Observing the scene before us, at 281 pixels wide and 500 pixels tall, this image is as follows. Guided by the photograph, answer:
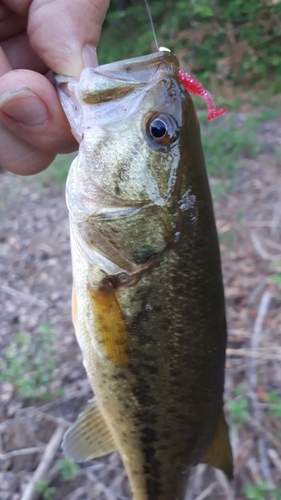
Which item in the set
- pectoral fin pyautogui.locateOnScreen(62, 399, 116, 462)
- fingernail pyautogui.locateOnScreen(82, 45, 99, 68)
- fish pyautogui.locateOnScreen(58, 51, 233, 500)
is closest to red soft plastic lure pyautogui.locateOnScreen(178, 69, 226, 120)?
fish pyautogui.locateOnScreen(58, 51, 233, 500)

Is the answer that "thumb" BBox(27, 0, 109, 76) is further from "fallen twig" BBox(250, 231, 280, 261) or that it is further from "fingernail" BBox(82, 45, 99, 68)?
"fallen twig" BBox(250, 231, 280, 261)

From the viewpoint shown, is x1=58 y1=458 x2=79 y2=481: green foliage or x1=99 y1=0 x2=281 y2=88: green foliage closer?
x1=58 y1=458 x2=79 y2=481: green foliage

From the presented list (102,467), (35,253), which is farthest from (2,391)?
(35,253)

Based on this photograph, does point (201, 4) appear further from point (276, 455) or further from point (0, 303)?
point (276, 455)

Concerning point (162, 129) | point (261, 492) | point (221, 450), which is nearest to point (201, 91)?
point (162, 129)

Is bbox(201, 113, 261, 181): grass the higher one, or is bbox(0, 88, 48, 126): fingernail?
bbox(0, 88, 48, 126): fingernail

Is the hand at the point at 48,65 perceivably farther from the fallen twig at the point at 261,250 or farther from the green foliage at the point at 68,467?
the fallen twig at the point at 261,250

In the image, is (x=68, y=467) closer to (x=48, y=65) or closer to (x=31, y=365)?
(x=31, y=365)
